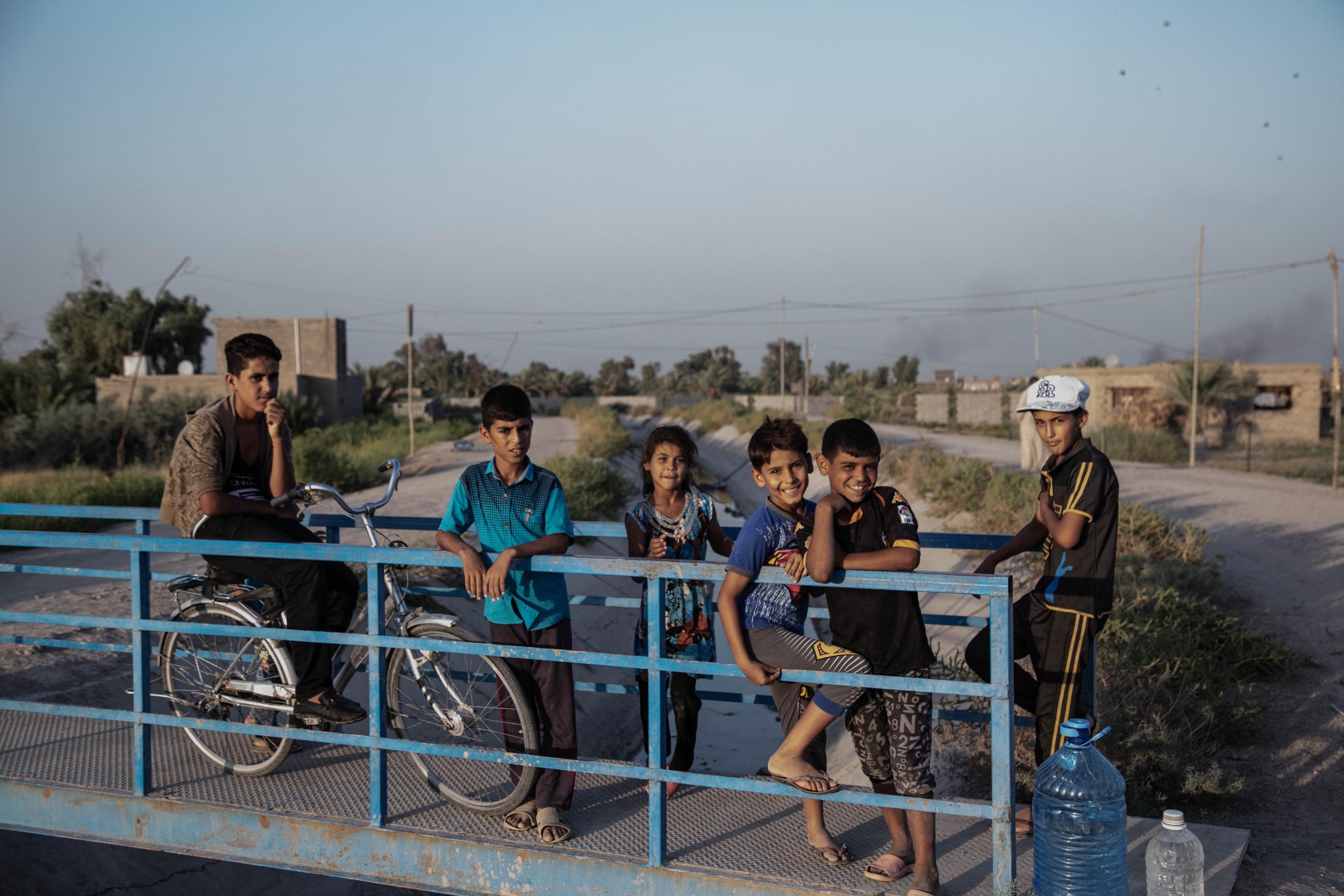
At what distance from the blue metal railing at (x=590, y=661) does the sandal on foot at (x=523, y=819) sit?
273mm

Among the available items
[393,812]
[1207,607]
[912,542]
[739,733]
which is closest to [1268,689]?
[1207,607]

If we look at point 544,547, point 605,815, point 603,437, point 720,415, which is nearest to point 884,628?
point 544,547

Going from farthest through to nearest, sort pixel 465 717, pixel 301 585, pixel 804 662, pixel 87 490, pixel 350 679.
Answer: pixel 87 490 < pixel 350 679 < pixel 301 585 < pixel 465 717 < pixel 804 662

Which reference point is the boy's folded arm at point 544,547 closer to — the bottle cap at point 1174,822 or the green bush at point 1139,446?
the bottle cap at point 1174,822

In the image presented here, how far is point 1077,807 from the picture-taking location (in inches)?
112

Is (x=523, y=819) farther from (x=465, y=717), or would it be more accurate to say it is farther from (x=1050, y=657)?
(x=1050, y=657)

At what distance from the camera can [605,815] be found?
3.46m

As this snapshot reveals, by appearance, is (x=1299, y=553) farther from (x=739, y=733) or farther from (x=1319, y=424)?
(x=1319, y=424)

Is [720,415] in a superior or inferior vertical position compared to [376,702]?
superior

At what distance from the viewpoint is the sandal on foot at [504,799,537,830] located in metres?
3.31

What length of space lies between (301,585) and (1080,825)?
282 cm

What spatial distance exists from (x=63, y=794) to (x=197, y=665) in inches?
25.8

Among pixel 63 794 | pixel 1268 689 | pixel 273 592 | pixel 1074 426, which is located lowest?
pixel 1268 689

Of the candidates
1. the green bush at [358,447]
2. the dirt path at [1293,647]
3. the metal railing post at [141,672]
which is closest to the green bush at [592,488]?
the green bush at [358,447]
